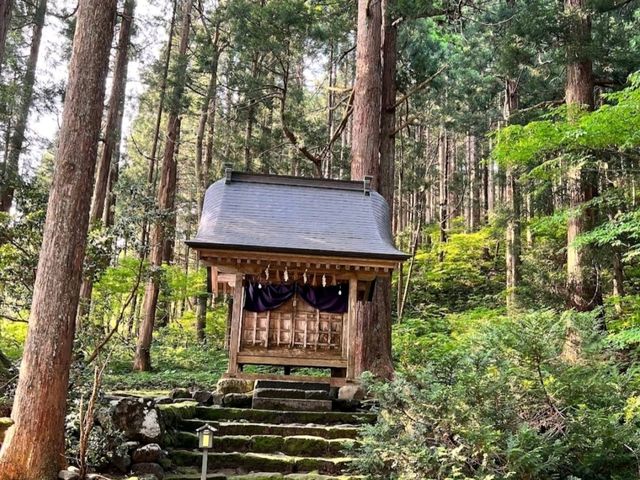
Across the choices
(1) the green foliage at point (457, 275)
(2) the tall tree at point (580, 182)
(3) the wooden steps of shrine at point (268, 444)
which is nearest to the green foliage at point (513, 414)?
(3) the wooden steps of shrine at point (268, 444)

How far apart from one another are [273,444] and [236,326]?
2606mm

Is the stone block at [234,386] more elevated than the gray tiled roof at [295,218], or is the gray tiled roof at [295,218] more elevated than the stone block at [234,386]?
the gray tiled roof at [295,218]

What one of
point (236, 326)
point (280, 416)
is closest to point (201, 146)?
point (236, 326)

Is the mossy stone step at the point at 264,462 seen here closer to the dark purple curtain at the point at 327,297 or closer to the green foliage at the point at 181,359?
the dark purple curtain at the point at 327,297

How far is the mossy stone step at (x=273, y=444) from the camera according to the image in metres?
6.82

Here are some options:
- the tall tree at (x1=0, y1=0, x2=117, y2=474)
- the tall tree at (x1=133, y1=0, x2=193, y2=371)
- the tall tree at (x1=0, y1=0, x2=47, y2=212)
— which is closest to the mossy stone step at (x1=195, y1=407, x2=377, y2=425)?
the tall tree at (x1=0, y1=0, x2=117, y2=474)

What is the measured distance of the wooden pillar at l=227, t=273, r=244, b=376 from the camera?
9.02m

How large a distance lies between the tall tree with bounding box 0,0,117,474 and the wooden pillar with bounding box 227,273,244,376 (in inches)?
145

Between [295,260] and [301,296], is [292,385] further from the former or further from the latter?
[295,260]

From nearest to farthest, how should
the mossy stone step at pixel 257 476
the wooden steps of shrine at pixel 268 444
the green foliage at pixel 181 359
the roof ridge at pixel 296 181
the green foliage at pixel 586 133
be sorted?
the mossy stone step at pixel 257 476 → the wooden steps of shrine at pixel 268 444 → the green foliage at pixel 586 133 → the roof ridge at pixel 296 181 → the green foliage at pixel 181 359

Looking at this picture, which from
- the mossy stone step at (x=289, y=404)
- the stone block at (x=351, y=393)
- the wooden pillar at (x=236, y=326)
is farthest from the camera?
the wooden pillar at (x=236, y=326)

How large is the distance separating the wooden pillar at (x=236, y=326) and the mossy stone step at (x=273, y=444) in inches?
81.6

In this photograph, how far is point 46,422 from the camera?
5.17 metres

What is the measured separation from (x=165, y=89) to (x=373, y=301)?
9.51m
